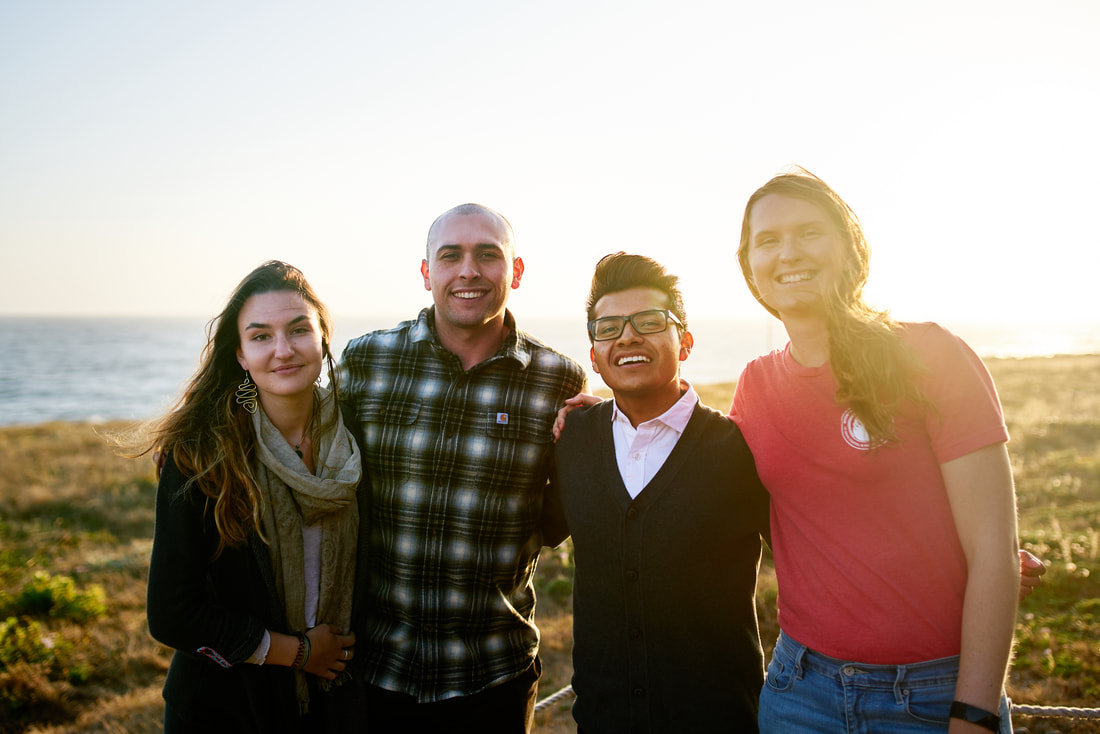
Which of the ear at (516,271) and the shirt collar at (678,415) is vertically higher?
the ear at (516,271)

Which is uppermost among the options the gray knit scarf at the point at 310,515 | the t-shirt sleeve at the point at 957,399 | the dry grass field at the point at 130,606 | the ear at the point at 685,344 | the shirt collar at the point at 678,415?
the ear at the point at 685,344

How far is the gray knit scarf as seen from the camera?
9.76ft

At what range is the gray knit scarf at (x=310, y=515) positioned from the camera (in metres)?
2.97

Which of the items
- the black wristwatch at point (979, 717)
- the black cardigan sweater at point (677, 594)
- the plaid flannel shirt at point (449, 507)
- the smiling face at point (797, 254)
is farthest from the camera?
the plaid flannel shirt at point (449, 507)

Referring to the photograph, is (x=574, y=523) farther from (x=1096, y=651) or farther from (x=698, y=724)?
(x=1096, y=651)

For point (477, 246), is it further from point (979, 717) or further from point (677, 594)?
point (979, 717)

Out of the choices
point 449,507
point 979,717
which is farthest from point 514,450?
point 979,717

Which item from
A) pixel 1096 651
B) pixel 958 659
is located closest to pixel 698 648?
pixel 958 659

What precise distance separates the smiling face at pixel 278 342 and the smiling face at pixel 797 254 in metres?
1.98

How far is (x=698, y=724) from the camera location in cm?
262

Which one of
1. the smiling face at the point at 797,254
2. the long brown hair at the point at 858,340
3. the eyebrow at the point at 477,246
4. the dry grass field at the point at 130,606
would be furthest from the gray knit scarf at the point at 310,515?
the dry grass field at the point at 130,606

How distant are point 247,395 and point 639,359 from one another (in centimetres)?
180

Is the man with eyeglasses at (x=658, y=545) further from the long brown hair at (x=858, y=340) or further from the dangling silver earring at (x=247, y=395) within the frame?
the dangling silver earring at (x=247, y=395)

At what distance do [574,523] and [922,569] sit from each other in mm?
1344
